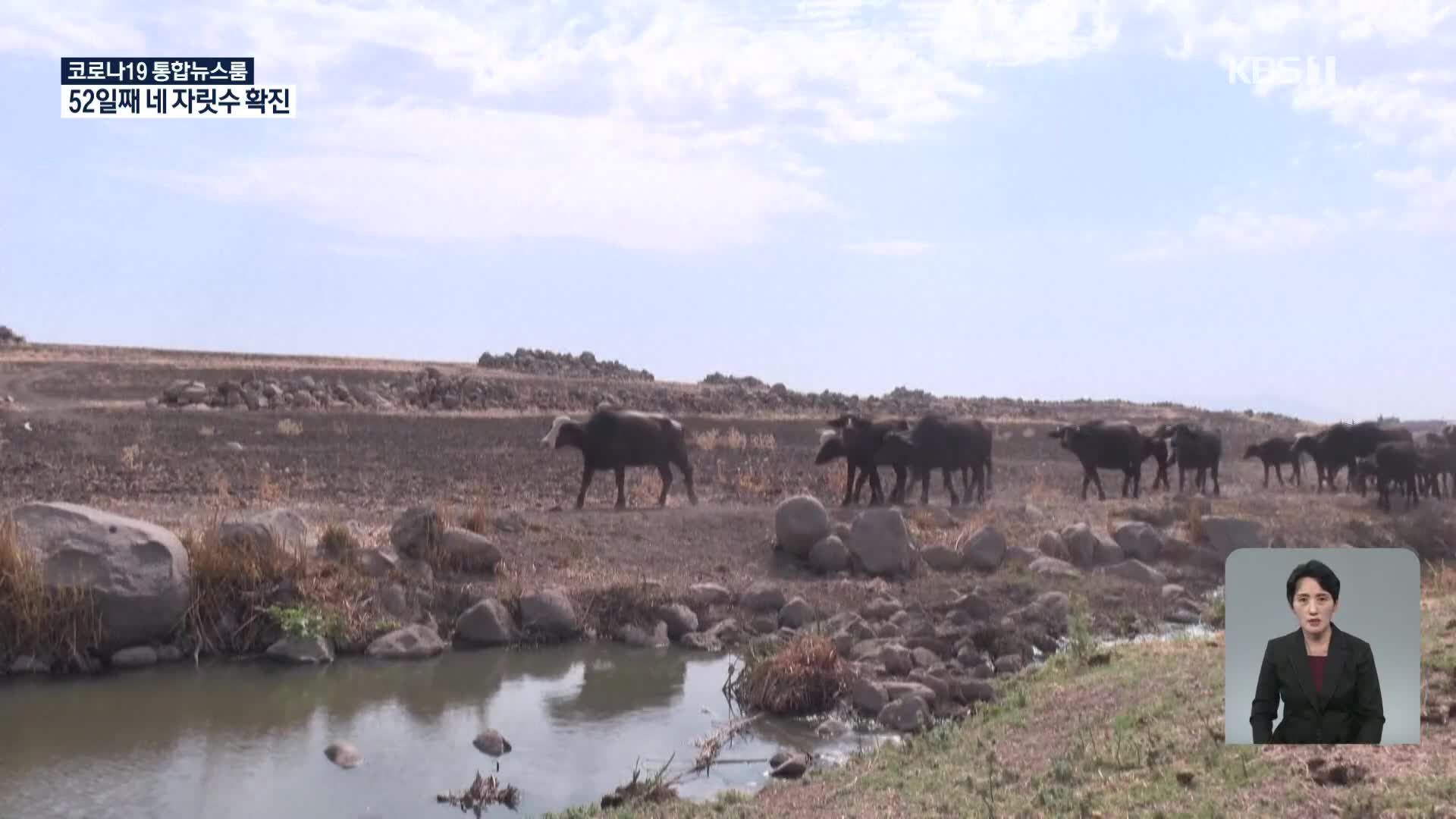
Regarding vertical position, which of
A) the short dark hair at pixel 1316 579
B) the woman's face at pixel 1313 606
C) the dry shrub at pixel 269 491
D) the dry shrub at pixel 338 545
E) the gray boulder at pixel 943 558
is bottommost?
the gray boulder at pixel 943 558

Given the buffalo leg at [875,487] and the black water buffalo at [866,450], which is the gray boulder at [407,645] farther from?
the buffalo leg at [875,487]

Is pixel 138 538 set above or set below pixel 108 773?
above

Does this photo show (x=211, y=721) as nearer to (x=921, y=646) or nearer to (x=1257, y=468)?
(x=921, y=646)

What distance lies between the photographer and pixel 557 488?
24828 mm

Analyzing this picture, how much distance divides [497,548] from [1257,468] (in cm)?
3002

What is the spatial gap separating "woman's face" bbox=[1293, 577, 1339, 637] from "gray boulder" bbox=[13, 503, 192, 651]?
12.0m

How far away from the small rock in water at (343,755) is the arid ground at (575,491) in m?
3.83

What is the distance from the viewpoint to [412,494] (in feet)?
74.7

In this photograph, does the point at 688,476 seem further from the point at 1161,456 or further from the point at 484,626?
the point at 1161,456

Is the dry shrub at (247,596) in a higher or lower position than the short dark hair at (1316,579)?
lower

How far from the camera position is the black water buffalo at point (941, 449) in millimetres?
24141

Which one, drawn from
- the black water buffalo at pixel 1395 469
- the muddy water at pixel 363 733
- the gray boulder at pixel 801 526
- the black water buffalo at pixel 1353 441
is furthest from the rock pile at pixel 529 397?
the muddy water at pixel 363 733

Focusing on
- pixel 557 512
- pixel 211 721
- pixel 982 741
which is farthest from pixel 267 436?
pixel 982 741

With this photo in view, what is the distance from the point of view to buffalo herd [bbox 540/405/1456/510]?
2238 cm
